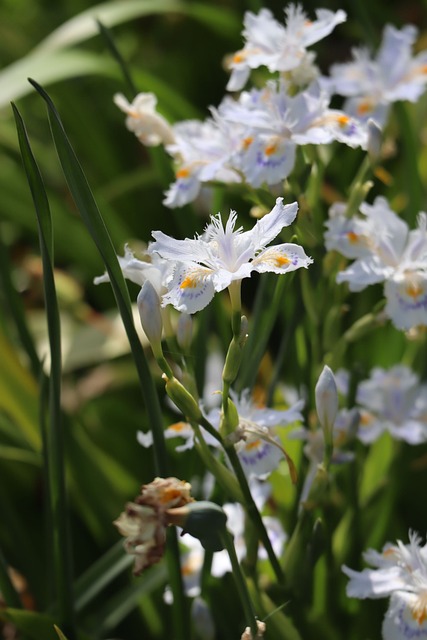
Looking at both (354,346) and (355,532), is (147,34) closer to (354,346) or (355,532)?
(354,346)

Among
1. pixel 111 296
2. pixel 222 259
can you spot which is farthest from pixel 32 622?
pixel 111 296

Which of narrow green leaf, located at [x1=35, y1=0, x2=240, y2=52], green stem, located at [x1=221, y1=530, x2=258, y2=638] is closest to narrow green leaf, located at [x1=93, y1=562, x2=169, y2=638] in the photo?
green stem, located at [x1=221, y1=530, x2=258, y2=638]

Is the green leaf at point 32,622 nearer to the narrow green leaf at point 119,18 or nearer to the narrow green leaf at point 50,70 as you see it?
the narrow green leaf at point 50,70

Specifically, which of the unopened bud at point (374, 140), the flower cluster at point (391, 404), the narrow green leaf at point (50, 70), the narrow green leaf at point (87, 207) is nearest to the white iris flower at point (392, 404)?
the flower cluster at point (391, 404)

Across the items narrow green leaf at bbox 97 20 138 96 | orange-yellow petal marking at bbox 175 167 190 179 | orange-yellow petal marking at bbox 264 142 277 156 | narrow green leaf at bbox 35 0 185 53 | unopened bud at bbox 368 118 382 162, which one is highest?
narrow green leaf at bbox 35 0 185 53

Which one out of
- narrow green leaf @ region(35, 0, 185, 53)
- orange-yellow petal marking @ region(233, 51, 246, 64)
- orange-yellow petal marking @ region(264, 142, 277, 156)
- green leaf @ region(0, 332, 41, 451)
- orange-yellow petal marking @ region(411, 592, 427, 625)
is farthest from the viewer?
narrow green leaf @ region(35, 0, 185, 53)

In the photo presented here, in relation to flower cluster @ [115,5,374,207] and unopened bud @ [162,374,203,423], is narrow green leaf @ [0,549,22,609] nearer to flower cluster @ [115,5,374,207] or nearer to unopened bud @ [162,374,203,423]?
unopened bud @ [162,374,203,423]

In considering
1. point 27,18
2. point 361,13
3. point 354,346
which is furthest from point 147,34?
point 354,346
